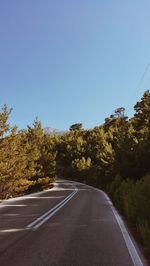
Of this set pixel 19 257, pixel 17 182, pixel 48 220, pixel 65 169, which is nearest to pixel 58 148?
pixel 65 169

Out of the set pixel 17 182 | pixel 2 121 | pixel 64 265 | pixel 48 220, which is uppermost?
pixel 2 121

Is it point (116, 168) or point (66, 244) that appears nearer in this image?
point (66, 244)

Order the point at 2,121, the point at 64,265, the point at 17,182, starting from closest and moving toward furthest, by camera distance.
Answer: the point at 64,265 < the point at 2,121 < the point at 17,182

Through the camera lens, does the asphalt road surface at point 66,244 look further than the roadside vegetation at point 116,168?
No

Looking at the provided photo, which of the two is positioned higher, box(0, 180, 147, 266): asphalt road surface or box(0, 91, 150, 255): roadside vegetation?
box(0, 91, 150, 255): roadside vegetation

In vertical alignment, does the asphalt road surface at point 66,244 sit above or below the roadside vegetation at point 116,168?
below

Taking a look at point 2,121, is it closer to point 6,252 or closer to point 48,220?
point 48,220

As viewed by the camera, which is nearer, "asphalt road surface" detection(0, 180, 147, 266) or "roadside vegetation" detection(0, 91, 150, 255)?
"asphalt road surface" detection(0, 180, 147, 266)

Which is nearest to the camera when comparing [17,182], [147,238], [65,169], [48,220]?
[147,238]

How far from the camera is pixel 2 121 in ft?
98.4

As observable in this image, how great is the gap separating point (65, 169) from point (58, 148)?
7.18 metres

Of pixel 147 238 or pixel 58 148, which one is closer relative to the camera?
pixel 147 238

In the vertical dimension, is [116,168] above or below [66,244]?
above

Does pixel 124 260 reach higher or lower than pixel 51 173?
lower
